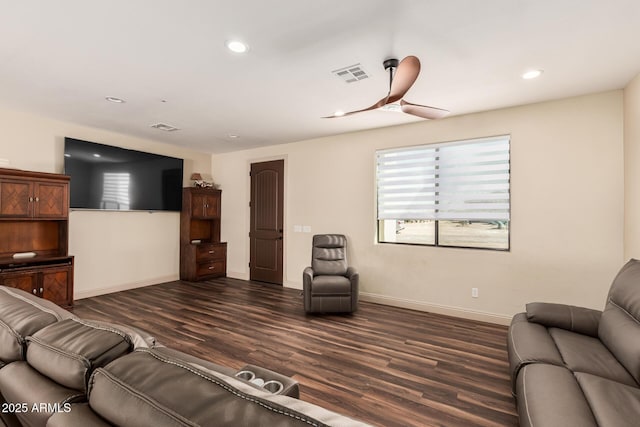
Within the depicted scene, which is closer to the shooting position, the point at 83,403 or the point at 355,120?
the point at 83,403

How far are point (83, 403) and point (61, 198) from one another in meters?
4.62

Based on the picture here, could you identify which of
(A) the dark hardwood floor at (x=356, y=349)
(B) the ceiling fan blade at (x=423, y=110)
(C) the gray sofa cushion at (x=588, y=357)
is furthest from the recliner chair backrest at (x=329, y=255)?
(C) the gray sofa cushion at (x=588, y=357)

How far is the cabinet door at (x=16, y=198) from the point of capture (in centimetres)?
363

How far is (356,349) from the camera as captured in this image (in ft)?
9.73

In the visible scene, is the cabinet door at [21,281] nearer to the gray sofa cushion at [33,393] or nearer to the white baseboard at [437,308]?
the gray sofa cushion at [33,393]

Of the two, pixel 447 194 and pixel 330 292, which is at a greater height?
pixel 447 194

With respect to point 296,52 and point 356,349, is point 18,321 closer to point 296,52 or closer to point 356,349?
point 296,52

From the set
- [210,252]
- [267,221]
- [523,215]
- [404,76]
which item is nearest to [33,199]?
[210,252]

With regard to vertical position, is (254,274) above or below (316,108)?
below

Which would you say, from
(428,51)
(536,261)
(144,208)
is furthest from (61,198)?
(536,261)

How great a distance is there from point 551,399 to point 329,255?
3318 millimetres

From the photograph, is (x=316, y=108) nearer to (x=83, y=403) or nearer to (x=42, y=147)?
(x=83, y=403)

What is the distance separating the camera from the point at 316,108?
3766mm

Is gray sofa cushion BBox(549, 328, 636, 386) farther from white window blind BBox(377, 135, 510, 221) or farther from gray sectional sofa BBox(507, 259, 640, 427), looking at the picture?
white window blind BBox(377, 135, 510, 221)
